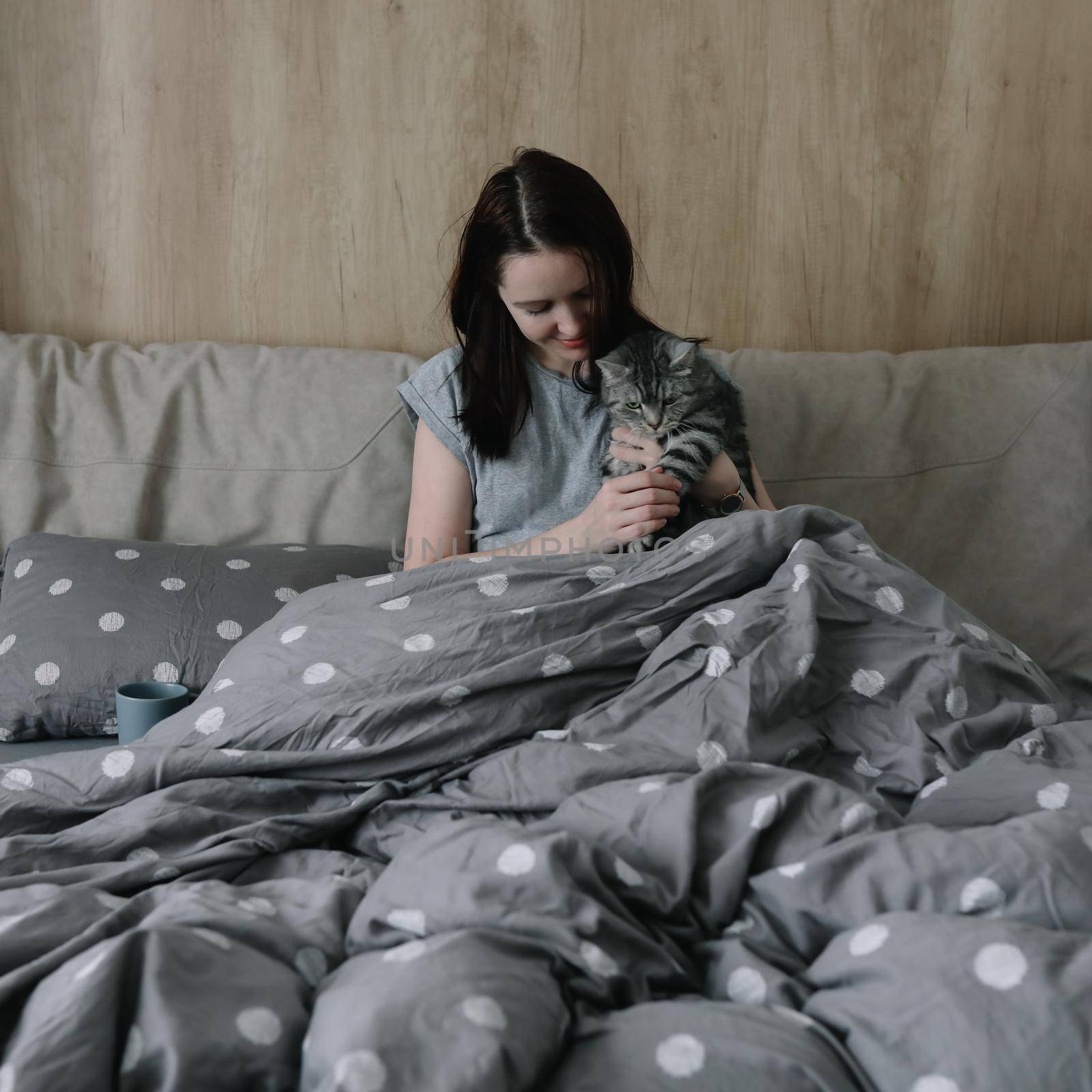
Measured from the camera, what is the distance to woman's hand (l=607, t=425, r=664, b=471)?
1596mm

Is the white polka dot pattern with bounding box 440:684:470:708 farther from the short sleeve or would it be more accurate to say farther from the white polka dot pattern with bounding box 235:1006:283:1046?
the short sleeve

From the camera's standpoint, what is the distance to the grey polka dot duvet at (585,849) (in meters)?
0.64

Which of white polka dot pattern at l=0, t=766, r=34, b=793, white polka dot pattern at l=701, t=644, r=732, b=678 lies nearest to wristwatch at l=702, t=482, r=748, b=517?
white polka dot pattern at l=701, t=644, r=732, b=678

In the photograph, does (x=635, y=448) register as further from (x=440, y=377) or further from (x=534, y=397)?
(x=440, y=377)

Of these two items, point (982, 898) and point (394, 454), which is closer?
point (982, 898)

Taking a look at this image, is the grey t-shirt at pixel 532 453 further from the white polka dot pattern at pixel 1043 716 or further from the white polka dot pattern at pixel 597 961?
the white polka dot pattern at pixel 597 961

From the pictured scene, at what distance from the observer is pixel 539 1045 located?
64 cm

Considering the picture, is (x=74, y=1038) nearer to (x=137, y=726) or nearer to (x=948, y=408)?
(x=137, y=726)

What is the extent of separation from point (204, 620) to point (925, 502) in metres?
1.22

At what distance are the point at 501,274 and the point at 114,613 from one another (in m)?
0.74

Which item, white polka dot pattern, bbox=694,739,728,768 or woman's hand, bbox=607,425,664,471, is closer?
white polka dot pattern, bbox=694,739,728,768

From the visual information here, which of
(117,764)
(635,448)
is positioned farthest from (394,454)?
(117,764)

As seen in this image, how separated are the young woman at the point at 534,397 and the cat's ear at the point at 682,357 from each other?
0.12 m

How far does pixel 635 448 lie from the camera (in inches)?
63.9
